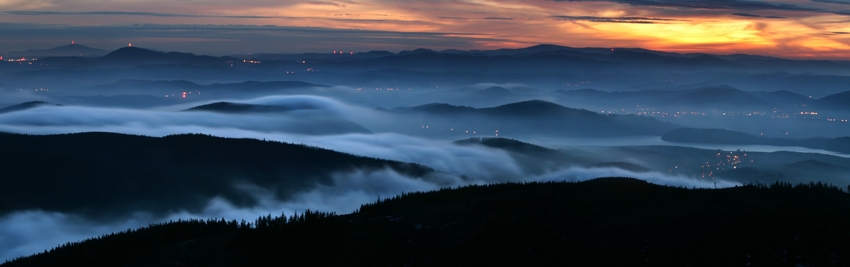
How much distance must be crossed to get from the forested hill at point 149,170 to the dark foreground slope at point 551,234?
78317 mm

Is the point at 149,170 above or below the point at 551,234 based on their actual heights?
above

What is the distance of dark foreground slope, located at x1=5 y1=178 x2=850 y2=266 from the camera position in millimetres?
15609

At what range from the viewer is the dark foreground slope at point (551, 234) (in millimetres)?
15609

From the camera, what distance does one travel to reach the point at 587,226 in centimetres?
1828

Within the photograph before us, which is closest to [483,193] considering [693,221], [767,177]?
[693,221]

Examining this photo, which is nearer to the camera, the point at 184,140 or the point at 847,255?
the point at 847,255

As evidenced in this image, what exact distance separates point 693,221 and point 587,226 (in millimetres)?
2638

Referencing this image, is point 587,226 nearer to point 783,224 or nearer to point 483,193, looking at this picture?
point 783,224

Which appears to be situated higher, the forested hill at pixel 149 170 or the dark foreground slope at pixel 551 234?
the forested hill at pixel 149 170

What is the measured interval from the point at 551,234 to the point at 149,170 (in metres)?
103

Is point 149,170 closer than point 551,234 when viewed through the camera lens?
No

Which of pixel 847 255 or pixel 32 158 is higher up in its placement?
pixel 32 158

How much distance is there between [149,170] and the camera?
4301 inches

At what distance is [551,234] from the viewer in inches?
702
